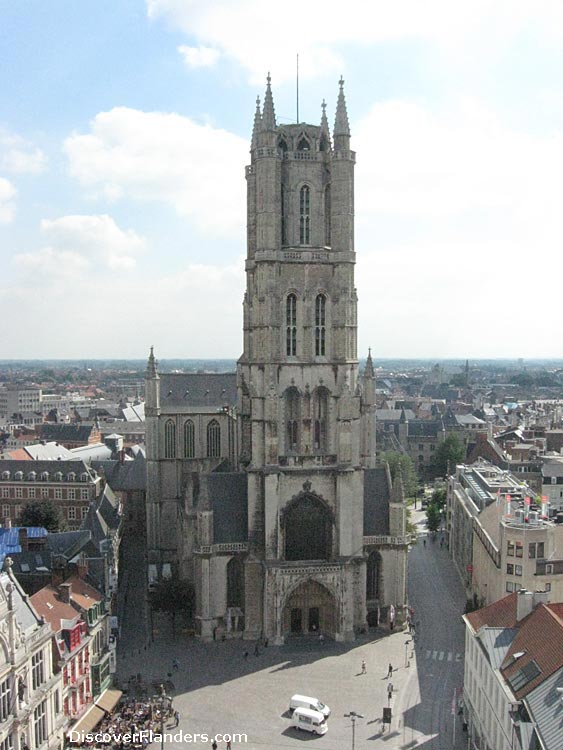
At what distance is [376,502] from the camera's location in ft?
247

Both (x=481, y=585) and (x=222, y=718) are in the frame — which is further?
(x=481, y=585)

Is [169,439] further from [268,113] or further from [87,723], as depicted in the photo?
[87,723]

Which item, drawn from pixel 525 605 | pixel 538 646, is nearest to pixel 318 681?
pixel 525 605

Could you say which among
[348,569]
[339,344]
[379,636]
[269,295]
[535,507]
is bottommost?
[379,636]

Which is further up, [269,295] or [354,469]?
[269,295]

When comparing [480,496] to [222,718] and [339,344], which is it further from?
[222,718]

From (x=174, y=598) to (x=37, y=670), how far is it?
24.6 meters

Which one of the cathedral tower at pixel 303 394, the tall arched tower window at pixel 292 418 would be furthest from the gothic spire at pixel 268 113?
the tall arched tower window at pixel 292 418

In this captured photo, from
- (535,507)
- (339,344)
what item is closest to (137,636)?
(339,344)

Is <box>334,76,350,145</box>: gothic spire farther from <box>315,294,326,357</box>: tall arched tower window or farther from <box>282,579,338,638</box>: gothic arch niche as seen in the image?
<box>282,579,338,638</box>: gothic arch niche

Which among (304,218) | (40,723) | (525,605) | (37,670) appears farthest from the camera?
(304,218)

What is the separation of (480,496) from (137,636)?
4087 cm

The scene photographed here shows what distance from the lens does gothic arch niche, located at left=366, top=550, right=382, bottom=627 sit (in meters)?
73.4

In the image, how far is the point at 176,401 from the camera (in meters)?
97.6
